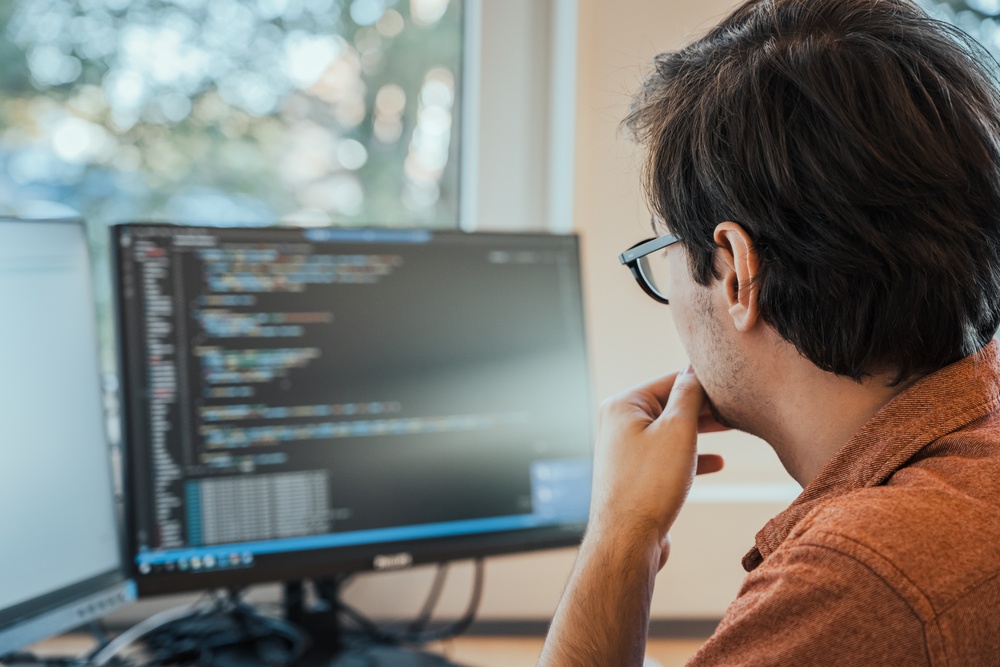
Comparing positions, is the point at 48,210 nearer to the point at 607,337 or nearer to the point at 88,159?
the point at 88,159

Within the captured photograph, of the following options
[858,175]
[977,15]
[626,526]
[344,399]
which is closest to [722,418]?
[626,526]

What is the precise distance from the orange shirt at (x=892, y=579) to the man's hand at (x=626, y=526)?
0.15 meters

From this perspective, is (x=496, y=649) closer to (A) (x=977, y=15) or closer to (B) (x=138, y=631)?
(B) (x=138, y=631)

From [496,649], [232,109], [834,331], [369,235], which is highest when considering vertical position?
[232,109]

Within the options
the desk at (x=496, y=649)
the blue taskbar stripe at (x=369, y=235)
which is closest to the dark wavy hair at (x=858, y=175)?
the blue taskbar stripe at (x=369, y=235)

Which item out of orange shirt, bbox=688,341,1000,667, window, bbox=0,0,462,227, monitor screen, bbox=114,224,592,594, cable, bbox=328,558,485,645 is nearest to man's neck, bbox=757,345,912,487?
orange shirt, bbox=688,341,1000,667

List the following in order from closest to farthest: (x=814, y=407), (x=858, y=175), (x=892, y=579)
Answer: (x=892, y=579), (x=858, y=175), (x=814, y=407)

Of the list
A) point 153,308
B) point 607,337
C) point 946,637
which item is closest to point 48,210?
point 153,308

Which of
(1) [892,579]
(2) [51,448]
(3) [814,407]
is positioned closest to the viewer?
(1) [892,579]

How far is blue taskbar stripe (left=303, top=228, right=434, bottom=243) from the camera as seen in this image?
110cm

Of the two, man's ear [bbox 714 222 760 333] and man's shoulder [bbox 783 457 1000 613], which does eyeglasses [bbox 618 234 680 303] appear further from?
man's shoulder [bbox 783 457 1000 613]

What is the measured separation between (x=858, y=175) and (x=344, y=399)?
652 millimetres

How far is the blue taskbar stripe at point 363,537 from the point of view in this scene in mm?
1028

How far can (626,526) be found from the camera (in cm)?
84
